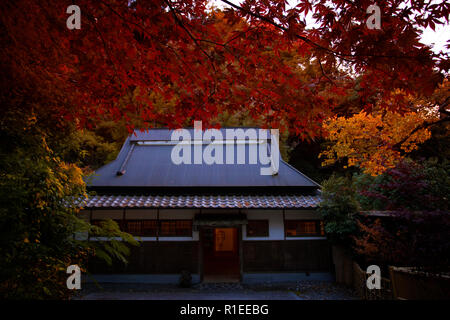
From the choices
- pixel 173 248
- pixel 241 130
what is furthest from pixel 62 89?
pixel 241 130

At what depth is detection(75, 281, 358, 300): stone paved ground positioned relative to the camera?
8211 millimetres

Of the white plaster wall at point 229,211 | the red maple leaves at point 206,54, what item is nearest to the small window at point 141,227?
the white plaster wall at point 229,211

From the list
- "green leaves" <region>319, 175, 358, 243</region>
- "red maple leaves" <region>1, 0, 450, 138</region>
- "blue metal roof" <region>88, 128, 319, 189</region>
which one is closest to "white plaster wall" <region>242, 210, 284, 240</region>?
"blue metal roof" <region>88, 128, 319, 189</region>

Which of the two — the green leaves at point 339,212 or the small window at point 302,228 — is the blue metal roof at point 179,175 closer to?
the green leaves at point 339,212

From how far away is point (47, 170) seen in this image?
12.3 feet

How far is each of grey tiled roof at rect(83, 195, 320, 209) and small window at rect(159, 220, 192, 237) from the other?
3.17 feet

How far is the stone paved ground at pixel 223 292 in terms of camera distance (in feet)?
26.9

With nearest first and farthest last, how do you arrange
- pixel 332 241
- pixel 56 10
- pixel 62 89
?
pixel 56 10 < pixel 62 89 < pixel 332 241

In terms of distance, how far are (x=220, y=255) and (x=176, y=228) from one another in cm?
588

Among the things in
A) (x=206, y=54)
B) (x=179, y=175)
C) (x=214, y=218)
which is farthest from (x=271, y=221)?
(x=206, y=54)

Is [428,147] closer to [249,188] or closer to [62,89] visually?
[249,188]

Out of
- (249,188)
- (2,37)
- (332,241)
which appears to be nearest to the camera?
(2,37)

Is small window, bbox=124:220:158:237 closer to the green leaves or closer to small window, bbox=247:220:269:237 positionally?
small window, bbox=247:220:269:237

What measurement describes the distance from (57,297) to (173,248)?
6.56 m
